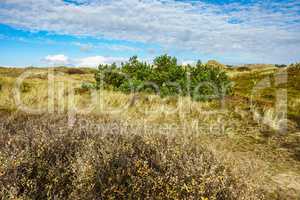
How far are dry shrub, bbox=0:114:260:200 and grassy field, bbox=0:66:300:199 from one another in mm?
17

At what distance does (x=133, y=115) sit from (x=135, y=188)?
25.0 ft

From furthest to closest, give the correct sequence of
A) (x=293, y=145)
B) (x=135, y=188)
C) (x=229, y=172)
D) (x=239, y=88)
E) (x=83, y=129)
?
1. (x=239, y=88)
2. (x=293, y=145)
3. (x=83, y=129)
4. (x=229, y=172)
5. (x=135, y=188)

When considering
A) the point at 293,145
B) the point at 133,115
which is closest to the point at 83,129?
the point at 133,115

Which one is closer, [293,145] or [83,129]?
[83,129]

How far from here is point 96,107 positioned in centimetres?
1403

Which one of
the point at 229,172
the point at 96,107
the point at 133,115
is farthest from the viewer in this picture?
the point at 96,107

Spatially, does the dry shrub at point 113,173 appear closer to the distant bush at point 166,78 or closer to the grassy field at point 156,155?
the grassy field at point 156,155

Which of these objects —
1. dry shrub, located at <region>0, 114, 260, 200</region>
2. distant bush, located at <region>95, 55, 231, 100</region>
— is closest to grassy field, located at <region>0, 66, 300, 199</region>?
dry shrub, located at <region>0, 114, 260, 200</region>

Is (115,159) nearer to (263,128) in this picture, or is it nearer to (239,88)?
(263,128)

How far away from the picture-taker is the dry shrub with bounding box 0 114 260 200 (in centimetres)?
460

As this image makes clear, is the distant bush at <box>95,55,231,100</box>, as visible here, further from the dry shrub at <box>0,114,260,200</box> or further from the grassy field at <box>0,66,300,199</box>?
the dry shrub at <box>0,114,260,200</box>

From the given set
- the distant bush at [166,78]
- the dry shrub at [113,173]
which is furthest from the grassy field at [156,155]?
the distant bush at [166,78]

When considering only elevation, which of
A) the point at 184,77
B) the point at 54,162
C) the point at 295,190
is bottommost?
the point at 295,190

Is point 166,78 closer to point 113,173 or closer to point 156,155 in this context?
point 156,155
